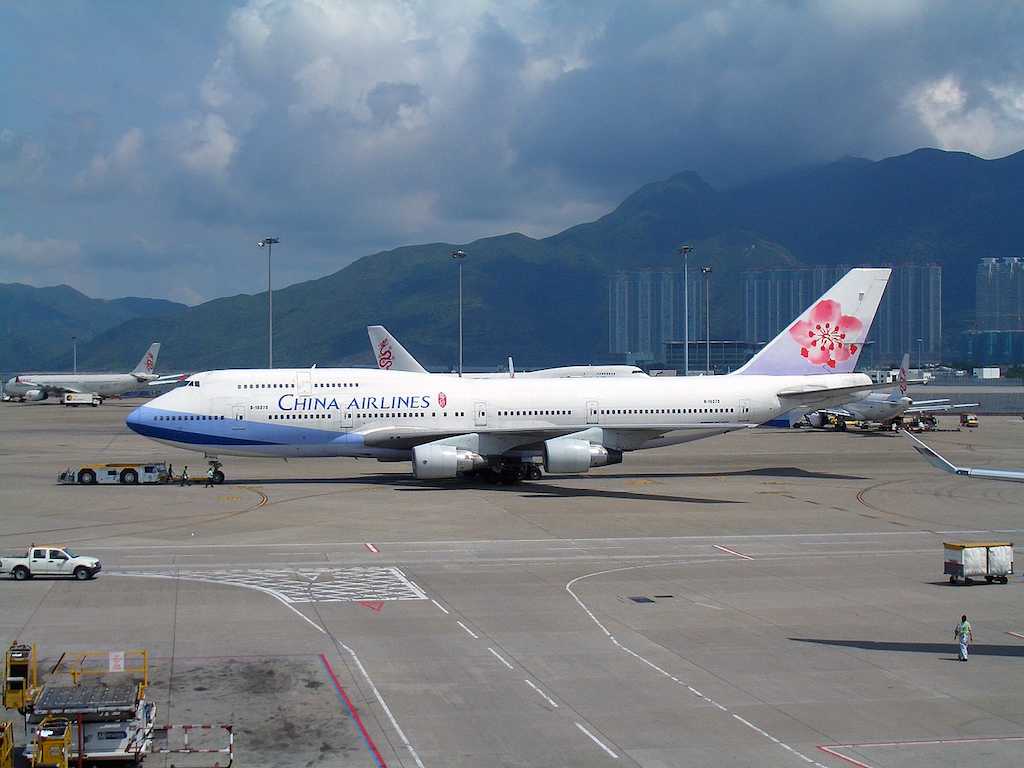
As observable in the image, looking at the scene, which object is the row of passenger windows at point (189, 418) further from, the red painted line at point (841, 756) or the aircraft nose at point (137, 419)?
the red painted line at point (841, 756)

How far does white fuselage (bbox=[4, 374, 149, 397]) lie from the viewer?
152 metres

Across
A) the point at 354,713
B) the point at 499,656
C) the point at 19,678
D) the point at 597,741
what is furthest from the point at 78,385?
the point at 597,741

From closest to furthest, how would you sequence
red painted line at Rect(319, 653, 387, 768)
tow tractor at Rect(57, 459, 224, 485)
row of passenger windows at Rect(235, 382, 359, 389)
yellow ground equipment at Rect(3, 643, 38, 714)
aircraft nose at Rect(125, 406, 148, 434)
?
red painted line at Rect(319, 653, 387, 768), yellow ground equipment at Rect(3, 643, 38, 714), aircraft nose at Rect(125, 406, 148, 434), row of passenger windows at Rect(235, 382, 359, 389), tow tractor at Rect(57, 459, 224, 485)

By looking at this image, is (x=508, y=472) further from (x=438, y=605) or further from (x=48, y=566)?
(x=48, y=566)

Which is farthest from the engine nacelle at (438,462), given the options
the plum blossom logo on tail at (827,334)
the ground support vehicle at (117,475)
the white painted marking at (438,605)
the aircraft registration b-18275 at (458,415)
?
the white painted marking at (438,605)

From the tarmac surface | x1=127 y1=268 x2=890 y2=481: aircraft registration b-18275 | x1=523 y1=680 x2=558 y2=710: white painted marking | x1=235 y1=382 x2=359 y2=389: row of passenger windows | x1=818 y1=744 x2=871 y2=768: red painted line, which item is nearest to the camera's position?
x1=818 y1=744 x2=871 y2=768: red painted line

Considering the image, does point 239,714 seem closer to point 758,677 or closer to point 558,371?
point 758,677

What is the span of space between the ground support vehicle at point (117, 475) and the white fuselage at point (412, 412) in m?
2.00

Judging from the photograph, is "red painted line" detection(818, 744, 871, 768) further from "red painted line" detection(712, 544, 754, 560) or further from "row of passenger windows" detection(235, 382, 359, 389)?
"row of passenger windows" detection(235, 382, 359, 389)

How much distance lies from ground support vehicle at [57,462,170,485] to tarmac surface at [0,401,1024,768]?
1120 millimetres

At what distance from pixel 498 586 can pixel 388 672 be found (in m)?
8.15

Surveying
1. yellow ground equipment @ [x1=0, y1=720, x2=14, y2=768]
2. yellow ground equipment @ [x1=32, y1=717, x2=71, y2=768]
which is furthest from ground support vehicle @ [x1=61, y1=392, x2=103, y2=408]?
yellow ground equipment @ [x1=32, y1=717, x2=71, y2=768]

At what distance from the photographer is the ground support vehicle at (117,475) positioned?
163 feet

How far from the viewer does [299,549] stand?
33.2 meters
